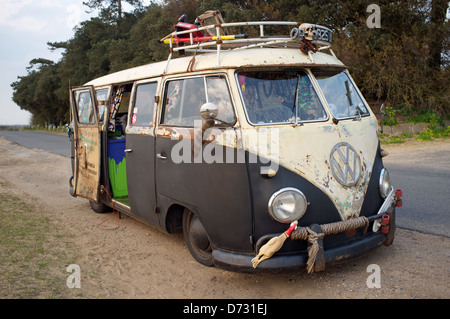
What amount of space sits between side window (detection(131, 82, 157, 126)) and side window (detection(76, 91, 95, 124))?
1162 mm

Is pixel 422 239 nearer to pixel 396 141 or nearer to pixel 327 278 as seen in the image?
pixel 327 278

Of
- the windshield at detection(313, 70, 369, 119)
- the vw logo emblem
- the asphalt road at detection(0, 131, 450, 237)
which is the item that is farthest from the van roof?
the asphalt road at detection(0, 131, 450, 237)

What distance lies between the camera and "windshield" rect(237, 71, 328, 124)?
158 inches

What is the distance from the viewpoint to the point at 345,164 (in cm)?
396

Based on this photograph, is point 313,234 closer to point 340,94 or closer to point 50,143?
point 340,94

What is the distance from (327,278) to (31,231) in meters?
4.17

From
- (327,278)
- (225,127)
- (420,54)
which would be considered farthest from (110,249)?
(420,54)

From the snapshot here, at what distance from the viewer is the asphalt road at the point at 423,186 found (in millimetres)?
5516

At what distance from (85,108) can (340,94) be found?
4.11m

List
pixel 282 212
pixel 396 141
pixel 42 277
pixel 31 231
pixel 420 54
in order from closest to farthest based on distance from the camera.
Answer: pixel 282 212 < pixel 42 277 < pixel 31 231 < pixel 396 141 < pixel 420 54

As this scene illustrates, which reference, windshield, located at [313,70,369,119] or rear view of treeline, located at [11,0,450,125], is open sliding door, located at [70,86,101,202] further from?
rear view of treeline, located at [11,0,450,125]

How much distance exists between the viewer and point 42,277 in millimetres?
4309

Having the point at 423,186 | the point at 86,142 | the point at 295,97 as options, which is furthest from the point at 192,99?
the point at 423,186

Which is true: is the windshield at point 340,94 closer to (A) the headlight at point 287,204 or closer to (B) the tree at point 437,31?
(A) the headlight at point 287,204
